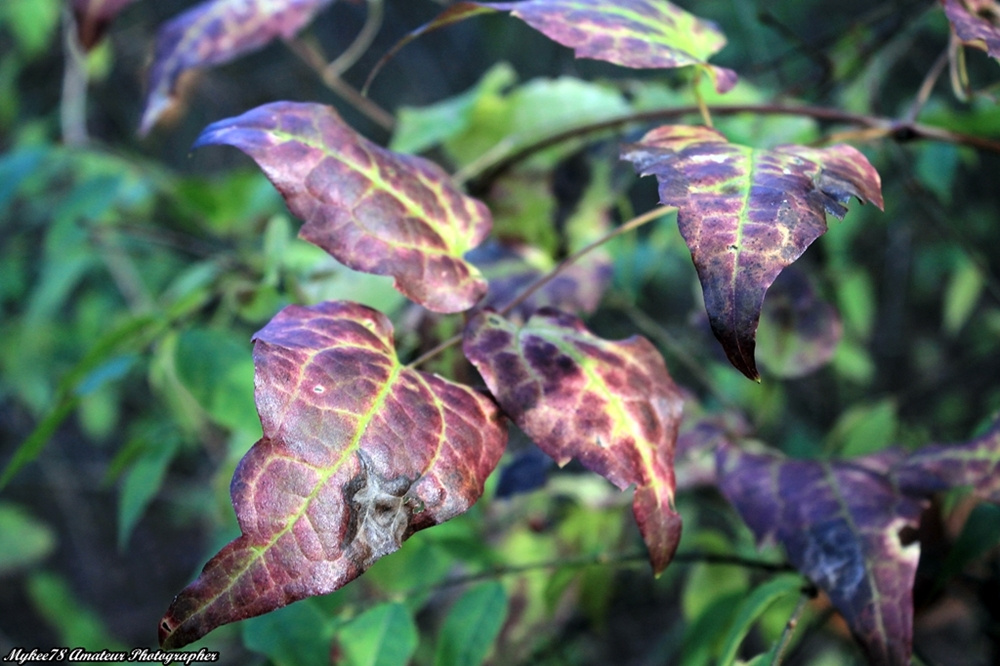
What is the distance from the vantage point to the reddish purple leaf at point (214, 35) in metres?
0.67

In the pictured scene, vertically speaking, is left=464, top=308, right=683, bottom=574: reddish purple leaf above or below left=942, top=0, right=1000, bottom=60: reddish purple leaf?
below

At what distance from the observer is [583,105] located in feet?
2.94

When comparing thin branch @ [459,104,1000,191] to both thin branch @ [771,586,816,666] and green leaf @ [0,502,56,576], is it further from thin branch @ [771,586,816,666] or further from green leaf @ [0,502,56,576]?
green leaf @ [0,502,56,576]

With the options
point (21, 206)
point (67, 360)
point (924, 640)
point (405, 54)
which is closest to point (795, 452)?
point (924, 640)

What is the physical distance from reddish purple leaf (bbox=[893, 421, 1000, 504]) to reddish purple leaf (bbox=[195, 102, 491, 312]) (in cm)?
33

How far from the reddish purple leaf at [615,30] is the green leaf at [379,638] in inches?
16.3

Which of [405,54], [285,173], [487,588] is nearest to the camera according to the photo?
[285,173]

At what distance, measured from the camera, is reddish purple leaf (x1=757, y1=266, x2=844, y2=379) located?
0.70 meters

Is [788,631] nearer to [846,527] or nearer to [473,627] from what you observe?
[846,527]

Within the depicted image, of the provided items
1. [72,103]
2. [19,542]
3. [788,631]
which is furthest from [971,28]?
[19,542]

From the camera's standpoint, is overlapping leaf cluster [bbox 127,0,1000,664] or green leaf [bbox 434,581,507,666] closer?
overlapping leaf cluster [bbox 127,0,1000,664]

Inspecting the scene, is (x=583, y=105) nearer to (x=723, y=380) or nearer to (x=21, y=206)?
(x=723, y=380)

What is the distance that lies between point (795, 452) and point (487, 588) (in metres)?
0.53

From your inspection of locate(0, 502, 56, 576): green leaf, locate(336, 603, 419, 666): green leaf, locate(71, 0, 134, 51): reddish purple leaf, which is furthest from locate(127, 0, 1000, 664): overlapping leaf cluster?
locate(0, 502, 56, 576): green leaf
